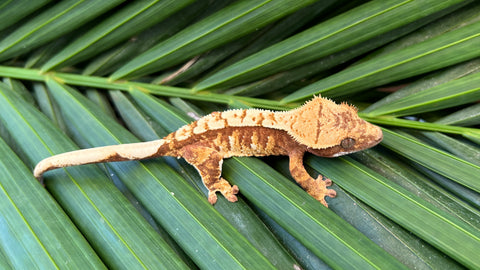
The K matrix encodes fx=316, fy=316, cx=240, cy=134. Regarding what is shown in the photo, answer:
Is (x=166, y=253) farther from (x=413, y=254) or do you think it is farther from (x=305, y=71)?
(x=305, y=71)

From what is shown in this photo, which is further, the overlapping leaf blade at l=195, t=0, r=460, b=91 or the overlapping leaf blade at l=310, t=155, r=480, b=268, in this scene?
the overlapping leaf blade at l=195, t=0, r=460, b=91

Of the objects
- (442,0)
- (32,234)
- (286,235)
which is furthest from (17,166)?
(442,0)

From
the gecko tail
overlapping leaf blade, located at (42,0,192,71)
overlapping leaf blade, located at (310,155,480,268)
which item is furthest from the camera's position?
overlapping leaf blade, located at (42,0,192,71)

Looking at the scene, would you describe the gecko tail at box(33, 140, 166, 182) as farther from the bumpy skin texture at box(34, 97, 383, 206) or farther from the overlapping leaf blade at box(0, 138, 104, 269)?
the overlapping leaf blade at box(0, 138, 104, 269)

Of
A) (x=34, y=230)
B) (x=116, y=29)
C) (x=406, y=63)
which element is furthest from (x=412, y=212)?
(x=116, y=29)

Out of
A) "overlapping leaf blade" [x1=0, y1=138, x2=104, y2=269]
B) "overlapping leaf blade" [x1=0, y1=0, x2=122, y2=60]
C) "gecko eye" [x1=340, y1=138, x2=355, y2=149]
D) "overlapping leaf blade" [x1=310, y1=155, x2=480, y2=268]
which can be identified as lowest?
"overlapping leaf blade" [x1=310, y1=155, x2=480, y2=268]

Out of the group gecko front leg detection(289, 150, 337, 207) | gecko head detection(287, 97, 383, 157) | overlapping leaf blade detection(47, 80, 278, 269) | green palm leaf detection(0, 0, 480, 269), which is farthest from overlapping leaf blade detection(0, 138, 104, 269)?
gecko head detection(287, 97, 383, 157)

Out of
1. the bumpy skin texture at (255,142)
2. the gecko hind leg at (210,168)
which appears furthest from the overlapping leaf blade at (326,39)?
the gecko hind leg at (210,168)

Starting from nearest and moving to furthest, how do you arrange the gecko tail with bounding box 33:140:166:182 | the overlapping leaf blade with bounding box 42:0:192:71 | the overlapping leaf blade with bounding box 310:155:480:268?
the overlapping leaf blade with bounding box 310:155:480:268
the gecko tail with bounding box 33:140:166:182
the overlapping leaf blade with bounding box 42:0:192:71
